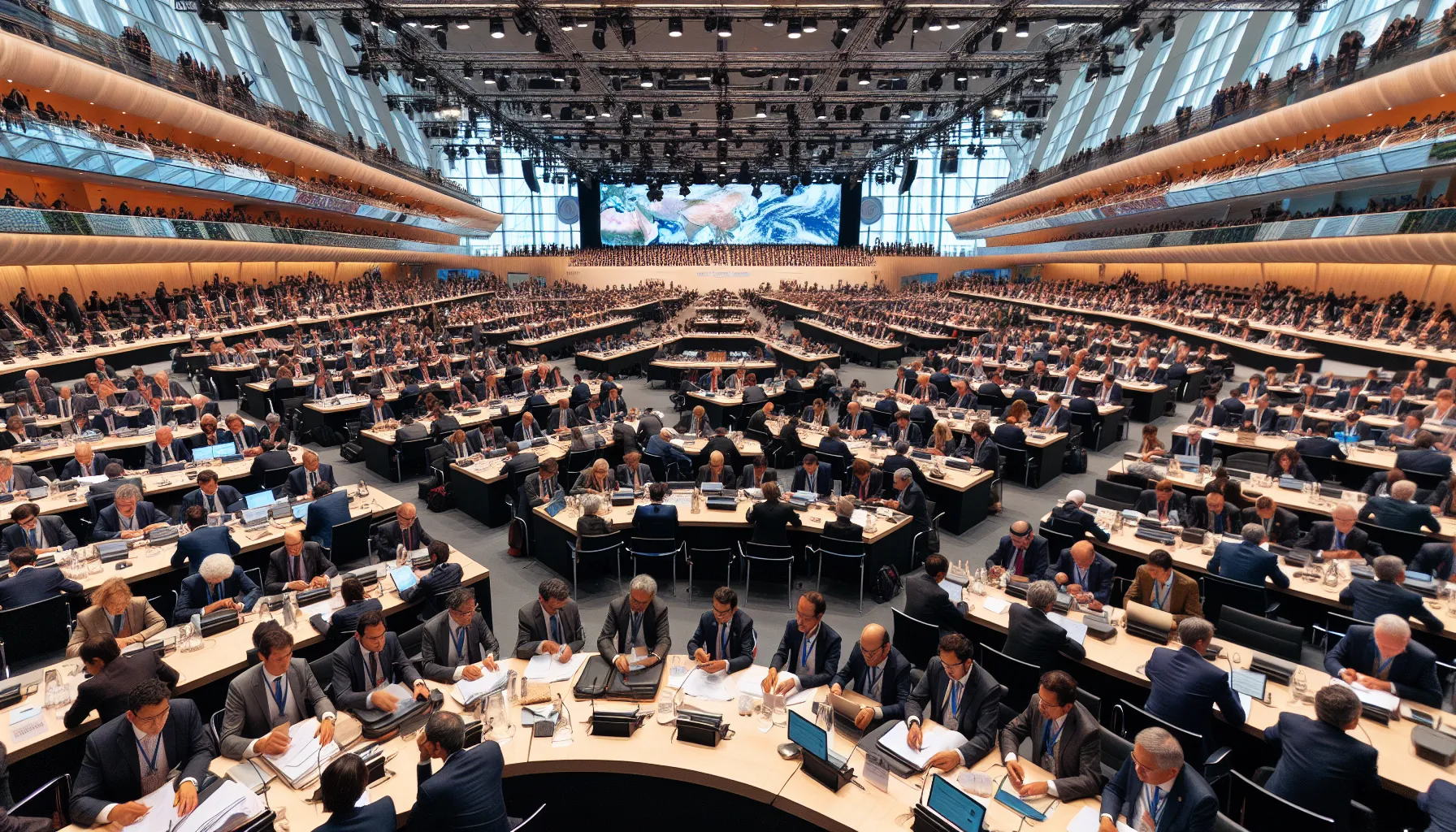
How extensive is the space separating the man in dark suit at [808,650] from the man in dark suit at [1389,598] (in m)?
4.42

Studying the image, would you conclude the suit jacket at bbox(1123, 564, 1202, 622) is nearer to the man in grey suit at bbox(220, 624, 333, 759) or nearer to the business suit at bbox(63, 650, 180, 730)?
the man in grey suit at bbox(220, 624, 333, 759)

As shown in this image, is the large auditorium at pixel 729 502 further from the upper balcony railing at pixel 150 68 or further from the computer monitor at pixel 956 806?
the upper balcony railing at pixel 150 68

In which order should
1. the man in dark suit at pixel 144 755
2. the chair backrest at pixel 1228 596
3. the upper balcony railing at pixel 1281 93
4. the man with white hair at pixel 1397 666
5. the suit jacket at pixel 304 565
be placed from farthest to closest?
the upper balcony railing at pixel 1281 93 → the suit jacket at pixel 304 565 → the chair backrest at pixel 1228 596 → the man with white hair at pixel 1397 666 → the man in dark suit at pixel 144 755

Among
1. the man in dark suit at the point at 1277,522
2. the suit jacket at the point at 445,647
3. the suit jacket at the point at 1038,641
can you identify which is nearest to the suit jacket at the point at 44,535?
the suit jacket at the point at 445,647

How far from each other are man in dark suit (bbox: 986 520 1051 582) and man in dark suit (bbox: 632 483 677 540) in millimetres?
3498

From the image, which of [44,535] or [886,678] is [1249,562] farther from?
[44,535]

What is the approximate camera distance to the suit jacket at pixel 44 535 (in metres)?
6.96

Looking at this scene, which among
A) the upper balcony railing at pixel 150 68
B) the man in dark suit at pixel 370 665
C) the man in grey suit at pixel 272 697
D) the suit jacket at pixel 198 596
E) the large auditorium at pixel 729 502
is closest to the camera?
the large auditorium at pixel 729 502

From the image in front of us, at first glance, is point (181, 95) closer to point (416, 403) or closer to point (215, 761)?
point (416, 403)

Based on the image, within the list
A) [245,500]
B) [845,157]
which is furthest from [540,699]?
[845,157]

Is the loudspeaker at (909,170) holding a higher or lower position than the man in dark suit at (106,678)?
higher

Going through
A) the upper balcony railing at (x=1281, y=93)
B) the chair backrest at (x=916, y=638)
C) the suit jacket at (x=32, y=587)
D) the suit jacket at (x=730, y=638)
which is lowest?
the chair backrest at (x=916, y=638)

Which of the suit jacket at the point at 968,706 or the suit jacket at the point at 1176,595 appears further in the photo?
the suit jacket at the point at 1176,595

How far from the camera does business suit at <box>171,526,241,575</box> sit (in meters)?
6.83
